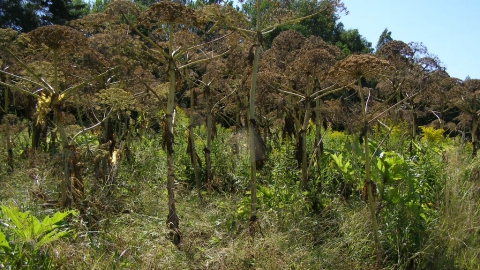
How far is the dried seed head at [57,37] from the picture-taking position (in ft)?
16.0

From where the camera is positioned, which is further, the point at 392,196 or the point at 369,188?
the point at 392,196

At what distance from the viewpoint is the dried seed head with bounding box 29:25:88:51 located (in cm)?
489

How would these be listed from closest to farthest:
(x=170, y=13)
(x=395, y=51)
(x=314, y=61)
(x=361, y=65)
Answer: (x=170, y=13), (x=361, y=65), (x=314, y=61), (x=395, y=51)

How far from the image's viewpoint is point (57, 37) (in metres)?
4.94

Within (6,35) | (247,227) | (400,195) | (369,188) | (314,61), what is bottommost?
(247,227)

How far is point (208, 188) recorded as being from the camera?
23.0 ft

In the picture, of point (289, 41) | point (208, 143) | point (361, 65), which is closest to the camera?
point (361, 65)

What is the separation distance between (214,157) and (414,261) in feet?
12.8

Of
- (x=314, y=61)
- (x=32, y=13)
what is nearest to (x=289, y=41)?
(x=314, y=61)

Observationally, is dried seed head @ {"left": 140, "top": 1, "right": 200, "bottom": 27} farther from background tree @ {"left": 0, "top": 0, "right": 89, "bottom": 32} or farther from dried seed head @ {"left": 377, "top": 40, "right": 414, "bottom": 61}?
background tree @ {"left": 0, "top": 0, "right": 89, "bottom": 32}

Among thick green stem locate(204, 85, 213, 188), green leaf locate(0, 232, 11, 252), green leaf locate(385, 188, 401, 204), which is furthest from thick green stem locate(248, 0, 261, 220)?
green leaf locate(0, 232, 11, 252)

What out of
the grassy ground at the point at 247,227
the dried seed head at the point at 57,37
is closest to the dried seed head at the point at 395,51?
the grassy ground at the point at 247,227

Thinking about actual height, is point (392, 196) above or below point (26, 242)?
above

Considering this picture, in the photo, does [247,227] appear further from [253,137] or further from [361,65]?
[361,65]
